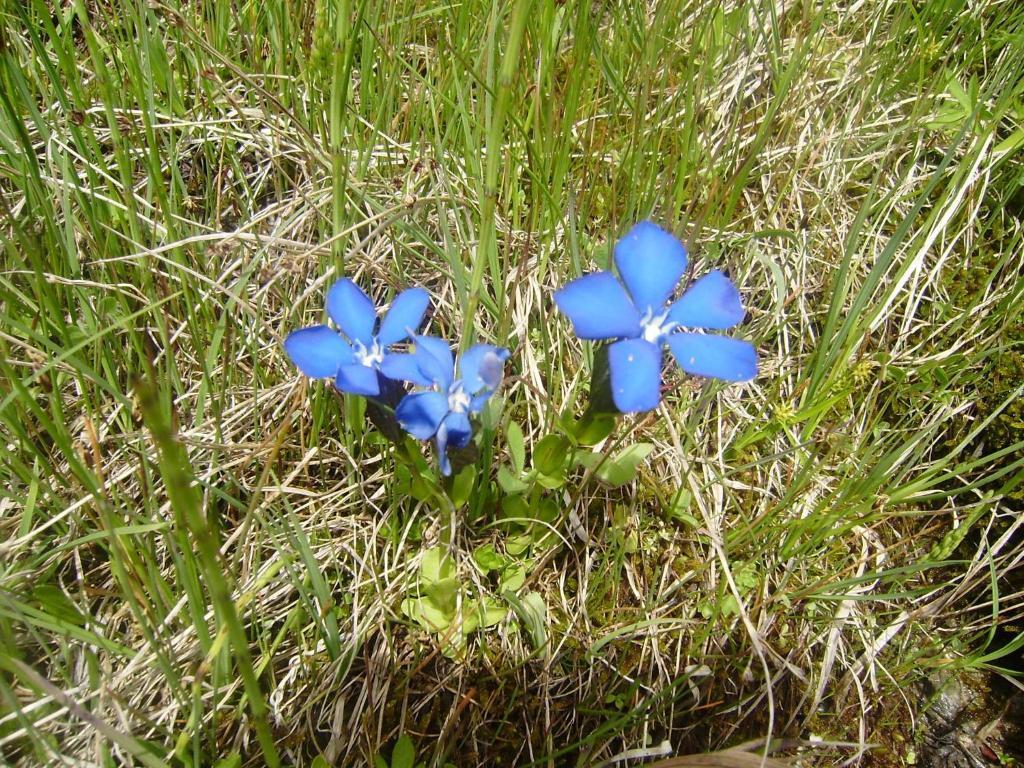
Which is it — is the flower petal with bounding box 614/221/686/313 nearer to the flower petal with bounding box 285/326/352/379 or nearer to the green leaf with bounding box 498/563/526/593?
the flower petal with bounding box 285/326/352/379

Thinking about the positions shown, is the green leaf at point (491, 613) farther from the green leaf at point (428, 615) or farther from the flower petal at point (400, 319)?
the flower petal at point (400, 319)

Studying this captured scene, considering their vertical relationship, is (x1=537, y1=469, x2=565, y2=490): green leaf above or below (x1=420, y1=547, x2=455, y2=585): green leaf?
above

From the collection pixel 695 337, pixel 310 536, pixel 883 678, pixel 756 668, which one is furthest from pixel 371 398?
pixel 883 678

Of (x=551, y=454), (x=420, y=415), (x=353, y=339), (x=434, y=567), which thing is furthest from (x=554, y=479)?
(x=353, y=339)

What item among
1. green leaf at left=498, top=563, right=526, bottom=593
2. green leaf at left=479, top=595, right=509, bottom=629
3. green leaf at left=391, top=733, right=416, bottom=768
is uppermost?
green leaf at left=498, top=563, right=526, bottom=593

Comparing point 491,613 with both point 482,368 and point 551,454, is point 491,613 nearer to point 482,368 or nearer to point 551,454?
point 551,454

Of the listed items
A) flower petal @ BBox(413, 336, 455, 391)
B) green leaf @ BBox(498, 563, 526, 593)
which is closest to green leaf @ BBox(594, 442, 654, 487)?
green leaf @ BBox(498, 563, 526, 593)
